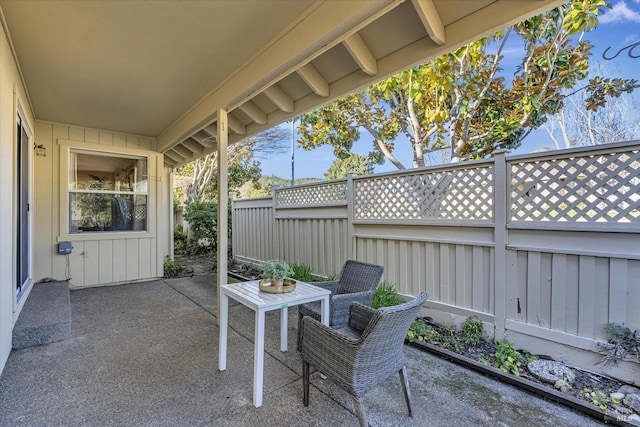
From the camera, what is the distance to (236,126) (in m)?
4.44

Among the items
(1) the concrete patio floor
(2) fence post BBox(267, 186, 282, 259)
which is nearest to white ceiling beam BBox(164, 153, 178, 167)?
(2) fence post BBox(267, 186, 282, 259)

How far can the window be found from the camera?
4836 mm

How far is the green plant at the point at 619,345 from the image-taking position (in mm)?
2219

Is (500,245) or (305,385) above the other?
(500,245)

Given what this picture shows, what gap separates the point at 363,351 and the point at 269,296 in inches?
32.8

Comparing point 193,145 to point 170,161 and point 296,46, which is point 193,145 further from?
point 296,46

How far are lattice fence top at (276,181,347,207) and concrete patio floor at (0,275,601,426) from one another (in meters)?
2.34

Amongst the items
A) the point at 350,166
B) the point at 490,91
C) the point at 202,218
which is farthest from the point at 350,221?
the point at 350,166

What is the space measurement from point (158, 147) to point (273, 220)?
2.50 metres

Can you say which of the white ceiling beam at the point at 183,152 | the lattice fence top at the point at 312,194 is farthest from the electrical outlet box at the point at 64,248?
A: the lattice fence top at the point at 312,194

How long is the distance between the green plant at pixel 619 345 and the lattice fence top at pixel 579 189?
0.84 m

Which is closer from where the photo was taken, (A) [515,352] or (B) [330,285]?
(A) [515,352]

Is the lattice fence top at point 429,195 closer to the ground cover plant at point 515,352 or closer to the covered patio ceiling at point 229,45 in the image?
the ground cover plant at point 515,352

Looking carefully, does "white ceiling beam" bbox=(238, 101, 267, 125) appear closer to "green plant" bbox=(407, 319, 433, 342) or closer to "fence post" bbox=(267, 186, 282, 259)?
"fence post" bbox=(267, 186, 282, 259)
